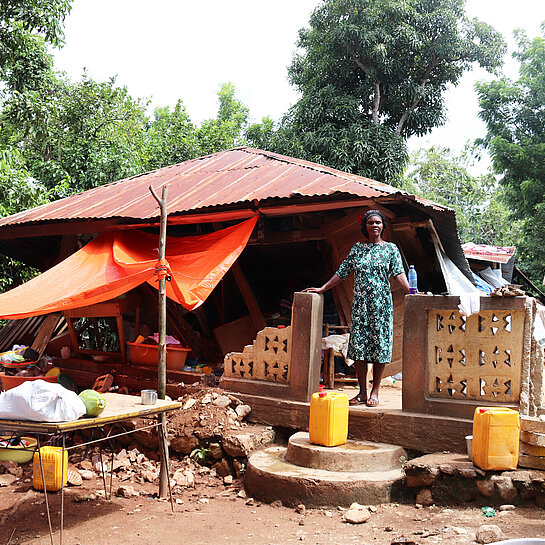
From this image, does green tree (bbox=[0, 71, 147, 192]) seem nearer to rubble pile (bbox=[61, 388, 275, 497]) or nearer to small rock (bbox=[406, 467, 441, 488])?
rubble pile (bbox=[61, 388, 275, 497])

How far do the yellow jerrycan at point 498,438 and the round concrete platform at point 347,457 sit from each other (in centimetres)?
78

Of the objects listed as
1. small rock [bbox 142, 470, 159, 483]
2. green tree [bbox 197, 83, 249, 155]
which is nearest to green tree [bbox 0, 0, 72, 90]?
small rock [bbox 142, 470, 159, 483]

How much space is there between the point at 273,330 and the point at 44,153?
12360 millimetres

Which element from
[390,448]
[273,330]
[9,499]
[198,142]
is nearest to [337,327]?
[273,330]

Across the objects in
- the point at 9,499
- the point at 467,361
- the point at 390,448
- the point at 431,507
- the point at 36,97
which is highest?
the point at 36,97

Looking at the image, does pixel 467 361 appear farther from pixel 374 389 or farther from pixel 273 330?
pixel 273 330

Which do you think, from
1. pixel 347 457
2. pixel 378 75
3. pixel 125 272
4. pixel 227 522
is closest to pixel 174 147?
pixel 378 75

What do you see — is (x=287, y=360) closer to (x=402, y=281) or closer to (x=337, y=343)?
(x=337, y=343)

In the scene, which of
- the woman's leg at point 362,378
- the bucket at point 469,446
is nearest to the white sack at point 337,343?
the woman's leg at point 362,378

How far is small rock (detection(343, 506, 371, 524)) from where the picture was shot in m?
4.16

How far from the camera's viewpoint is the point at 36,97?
33.5 ft

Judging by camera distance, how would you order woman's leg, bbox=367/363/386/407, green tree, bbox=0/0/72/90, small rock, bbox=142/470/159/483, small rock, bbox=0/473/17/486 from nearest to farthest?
woman's leg, bbox=367/363/386/407, small rock, bbox=142/470/159/483, small rock, bbox=0/473/17/486, green tree, bbox=0/0/72/90

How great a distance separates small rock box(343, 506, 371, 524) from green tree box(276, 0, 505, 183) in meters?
14.0

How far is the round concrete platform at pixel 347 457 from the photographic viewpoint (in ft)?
15.4
